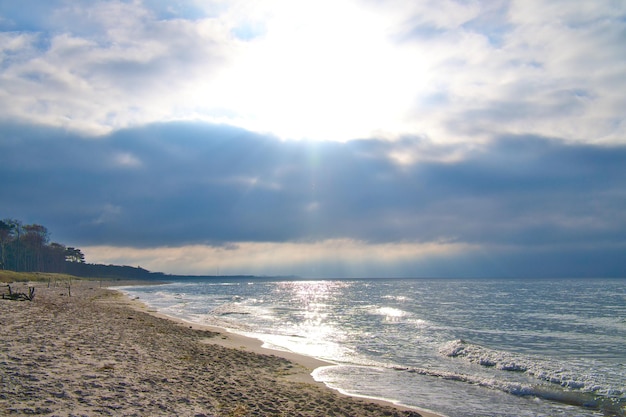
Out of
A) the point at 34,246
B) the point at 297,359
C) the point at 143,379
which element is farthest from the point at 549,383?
the point at 34,246

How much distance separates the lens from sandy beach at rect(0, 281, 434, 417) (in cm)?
1030

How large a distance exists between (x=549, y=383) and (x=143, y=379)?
16492 millimetres

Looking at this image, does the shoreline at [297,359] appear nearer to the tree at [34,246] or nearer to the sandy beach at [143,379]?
the sandy beach at [143,379]

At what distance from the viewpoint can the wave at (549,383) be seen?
648 inches

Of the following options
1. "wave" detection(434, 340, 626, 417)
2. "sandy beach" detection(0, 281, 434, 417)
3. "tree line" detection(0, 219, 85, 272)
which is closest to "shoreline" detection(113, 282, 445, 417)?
"sandy beach" detection(0, 281, 434, 417)

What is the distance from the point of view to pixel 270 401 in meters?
13.0

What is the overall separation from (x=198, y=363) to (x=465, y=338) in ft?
70.8

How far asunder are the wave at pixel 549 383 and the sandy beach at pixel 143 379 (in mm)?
6806

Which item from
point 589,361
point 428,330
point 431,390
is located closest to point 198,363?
point 431,390

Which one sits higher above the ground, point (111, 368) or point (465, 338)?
point (111, 368)

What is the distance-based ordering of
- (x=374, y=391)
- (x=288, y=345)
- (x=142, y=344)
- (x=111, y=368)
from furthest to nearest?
1. (x=288, y=345)
2. (x=142, y=344)
3. (x=374, y=391)
4. (x=111, y=368)

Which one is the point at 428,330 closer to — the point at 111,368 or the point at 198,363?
the point at 198,363

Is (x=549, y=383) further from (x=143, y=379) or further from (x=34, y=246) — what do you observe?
(x=34, y=246)

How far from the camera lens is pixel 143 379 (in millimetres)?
13148
